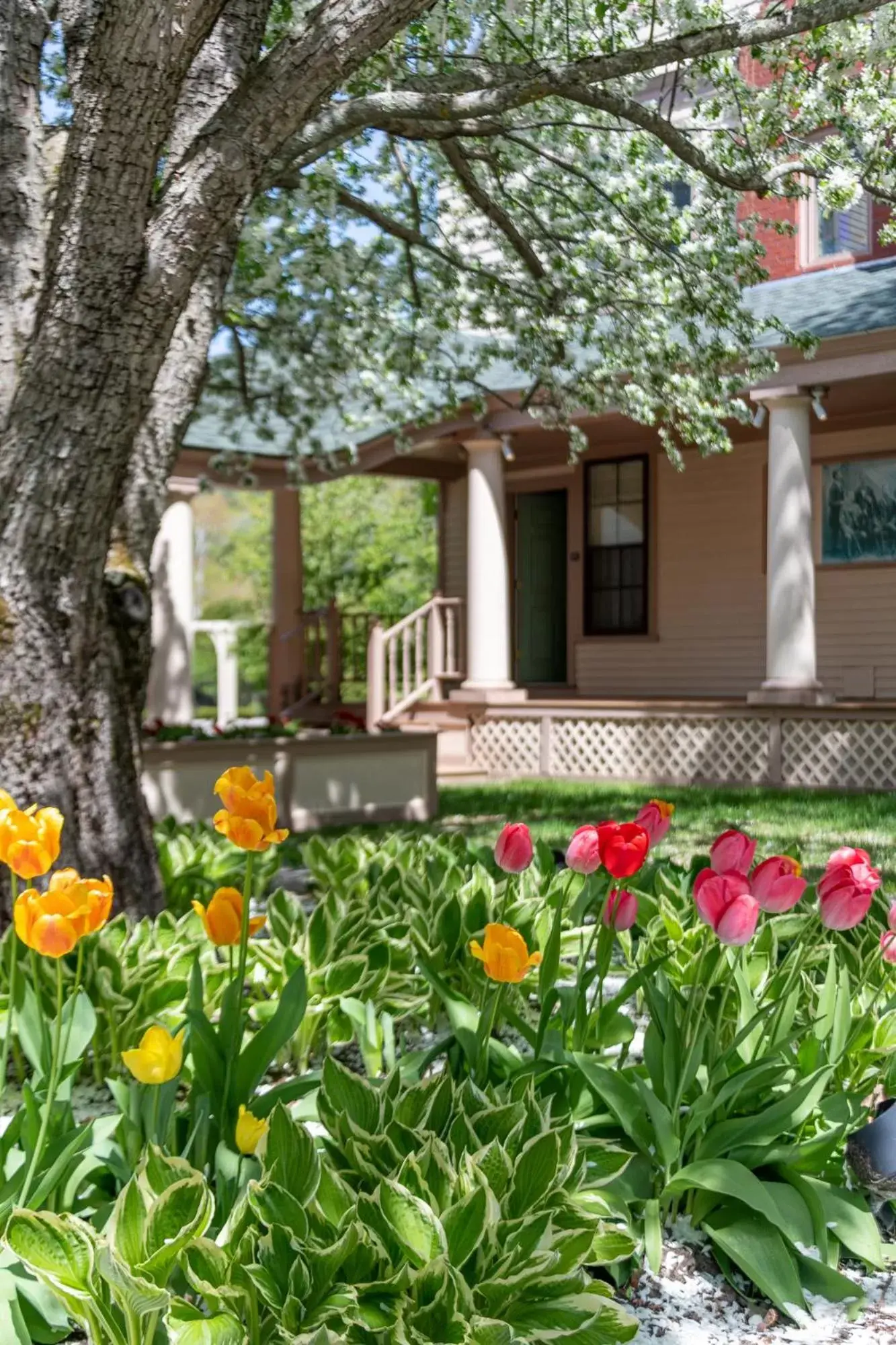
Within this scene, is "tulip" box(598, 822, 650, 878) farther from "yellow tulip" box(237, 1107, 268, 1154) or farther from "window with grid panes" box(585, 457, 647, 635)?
"window with grid panes" box(585, 457, 647, 635)

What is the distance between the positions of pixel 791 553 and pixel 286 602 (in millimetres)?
7146

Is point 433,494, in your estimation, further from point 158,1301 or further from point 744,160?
point 158,1301

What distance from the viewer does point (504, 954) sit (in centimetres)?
270

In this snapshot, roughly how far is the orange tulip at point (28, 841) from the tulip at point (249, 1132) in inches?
24.8

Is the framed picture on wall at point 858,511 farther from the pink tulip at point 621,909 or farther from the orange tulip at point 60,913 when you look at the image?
the orange tulip at point 60,913

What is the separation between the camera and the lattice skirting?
44.5ft

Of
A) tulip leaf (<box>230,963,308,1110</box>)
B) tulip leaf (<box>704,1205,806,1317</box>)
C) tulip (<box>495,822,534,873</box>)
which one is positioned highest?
tulip (<box>495,822,534,873</box>)

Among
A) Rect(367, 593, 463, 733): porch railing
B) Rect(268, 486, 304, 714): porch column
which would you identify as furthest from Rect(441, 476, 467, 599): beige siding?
Rect(268, 486, 304, 714): porch column

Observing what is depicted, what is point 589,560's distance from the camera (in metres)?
17.9

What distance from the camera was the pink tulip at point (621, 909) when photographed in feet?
10.1

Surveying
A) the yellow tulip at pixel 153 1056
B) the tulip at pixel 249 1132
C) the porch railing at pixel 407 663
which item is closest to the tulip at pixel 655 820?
the tulip at pixel 249 1132

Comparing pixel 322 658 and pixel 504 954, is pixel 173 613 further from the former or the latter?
pixel 504 954

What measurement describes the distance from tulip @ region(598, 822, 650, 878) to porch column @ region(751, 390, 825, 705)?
1114 cm

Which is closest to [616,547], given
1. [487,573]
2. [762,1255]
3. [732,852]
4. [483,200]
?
[487,573]
